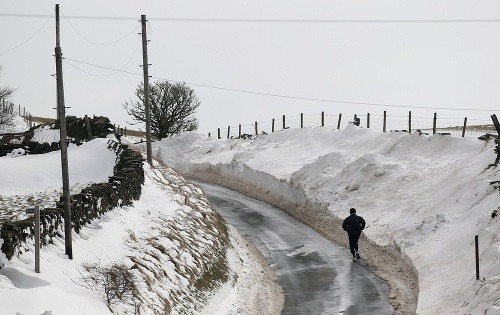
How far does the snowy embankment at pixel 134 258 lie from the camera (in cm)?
1576

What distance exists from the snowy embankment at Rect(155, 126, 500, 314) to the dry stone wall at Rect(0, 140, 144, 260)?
8.36 meters

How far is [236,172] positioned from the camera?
4800cm

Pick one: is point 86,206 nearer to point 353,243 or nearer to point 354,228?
point 354,228

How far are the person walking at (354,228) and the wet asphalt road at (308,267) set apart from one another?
40 centimetres

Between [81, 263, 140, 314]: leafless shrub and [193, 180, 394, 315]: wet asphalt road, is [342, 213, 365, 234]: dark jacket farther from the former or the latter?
[81, 263, 140, 314]: leafless shrub

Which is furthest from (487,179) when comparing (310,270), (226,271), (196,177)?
(196,177)

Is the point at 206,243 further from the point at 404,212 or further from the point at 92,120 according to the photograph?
the point at 92,120

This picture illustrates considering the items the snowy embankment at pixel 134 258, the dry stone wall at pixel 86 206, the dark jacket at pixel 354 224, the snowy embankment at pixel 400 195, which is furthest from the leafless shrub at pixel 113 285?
the dark jacket at pixel 354 224

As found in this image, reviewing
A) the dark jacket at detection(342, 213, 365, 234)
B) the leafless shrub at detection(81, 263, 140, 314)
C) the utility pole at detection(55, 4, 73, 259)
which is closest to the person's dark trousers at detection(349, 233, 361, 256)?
the dark jacket at detection(342, 213, 365, 234)

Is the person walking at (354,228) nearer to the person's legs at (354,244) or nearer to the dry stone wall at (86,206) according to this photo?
the person's legs at (354,244)

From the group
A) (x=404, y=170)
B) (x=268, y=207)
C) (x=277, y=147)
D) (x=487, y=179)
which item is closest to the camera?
(x=487, y=179)

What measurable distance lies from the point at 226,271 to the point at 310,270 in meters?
3.26

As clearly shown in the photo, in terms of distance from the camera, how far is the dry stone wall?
16.0 metres

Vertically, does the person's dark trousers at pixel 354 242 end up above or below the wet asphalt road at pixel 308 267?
above
